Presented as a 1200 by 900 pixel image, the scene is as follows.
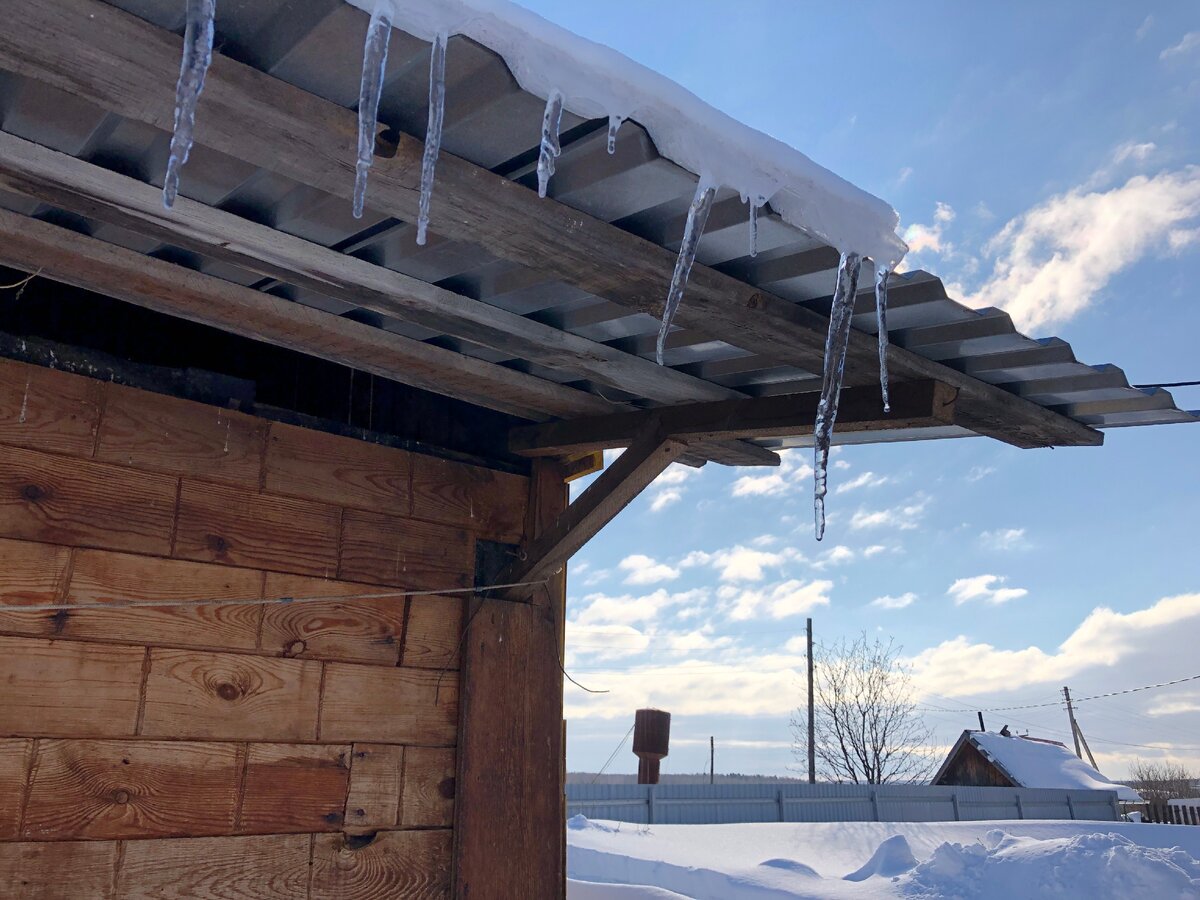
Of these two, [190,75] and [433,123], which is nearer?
[190,75]

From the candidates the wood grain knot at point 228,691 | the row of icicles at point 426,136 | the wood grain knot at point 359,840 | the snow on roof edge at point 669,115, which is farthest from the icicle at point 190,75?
the wood grain knot at point 359,840

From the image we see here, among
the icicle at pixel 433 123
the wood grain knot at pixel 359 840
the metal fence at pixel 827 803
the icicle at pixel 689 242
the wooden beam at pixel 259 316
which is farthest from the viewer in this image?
the metal fence at pixel 827 803

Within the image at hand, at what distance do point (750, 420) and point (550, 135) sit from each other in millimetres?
1980

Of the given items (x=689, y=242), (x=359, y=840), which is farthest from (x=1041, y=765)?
(x=689, y=242)

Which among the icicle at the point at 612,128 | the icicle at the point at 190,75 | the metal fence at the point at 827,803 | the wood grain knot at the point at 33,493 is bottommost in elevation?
the metal fence at the point at 827,803

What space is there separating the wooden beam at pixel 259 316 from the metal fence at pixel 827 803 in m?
13.2

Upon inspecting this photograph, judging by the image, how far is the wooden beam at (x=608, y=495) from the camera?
13.1ft

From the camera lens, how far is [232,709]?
3432mm

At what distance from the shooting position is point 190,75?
69.7 inches

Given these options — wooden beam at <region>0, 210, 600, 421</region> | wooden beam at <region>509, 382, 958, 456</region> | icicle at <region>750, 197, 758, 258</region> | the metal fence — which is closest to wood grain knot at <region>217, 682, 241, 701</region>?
wooden beam at <region>0, 210, 600, 421</region>

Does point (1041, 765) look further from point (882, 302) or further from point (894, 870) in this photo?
point (882, 302)

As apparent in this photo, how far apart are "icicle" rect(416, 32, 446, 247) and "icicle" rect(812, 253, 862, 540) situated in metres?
1.05

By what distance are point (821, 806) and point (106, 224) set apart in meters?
20.6

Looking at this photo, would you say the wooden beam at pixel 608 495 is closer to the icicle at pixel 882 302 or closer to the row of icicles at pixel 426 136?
the icicle at pixel 882 302
